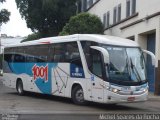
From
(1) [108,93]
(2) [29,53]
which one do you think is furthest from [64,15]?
(1) [108,93]

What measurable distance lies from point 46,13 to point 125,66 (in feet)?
115

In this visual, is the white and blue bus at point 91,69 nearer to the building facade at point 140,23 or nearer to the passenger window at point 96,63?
the passenger window at point 96,63

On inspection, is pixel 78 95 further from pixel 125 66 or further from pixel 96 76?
pixel 125 66

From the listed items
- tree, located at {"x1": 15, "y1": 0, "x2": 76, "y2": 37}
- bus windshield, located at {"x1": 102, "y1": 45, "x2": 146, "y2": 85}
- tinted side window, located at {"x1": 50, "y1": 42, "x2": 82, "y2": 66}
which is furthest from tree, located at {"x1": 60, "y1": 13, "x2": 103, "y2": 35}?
bus windshield, located at {"x1": 102, "y1": 45, "x2": 146, "y2": 85}

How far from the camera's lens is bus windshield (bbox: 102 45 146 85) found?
60.8 feet

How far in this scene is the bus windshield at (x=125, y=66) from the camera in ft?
60.8

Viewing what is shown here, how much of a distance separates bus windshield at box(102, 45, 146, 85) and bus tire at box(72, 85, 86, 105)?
7.29 feet

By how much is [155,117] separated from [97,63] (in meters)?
4.10

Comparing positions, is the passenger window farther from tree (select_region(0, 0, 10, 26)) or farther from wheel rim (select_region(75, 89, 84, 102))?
tree (select_region(0, 0, 10, 26))

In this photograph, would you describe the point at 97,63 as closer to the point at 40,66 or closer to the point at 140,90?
the point at 140,90

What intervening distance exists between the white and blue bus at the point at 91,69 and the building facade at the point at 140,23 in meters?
8.65

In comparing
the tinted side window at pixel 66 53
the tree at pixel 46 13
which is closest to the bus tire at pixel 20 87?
the tinted side window at pixel 66 53

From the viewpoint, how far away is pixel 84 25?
39.0 metres

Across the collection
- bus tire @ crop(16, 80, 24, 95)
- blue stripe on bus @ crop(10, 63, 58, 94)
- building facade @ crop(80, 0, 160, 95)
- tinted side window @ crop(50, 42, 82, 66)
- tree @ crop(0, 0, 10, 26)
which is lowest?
bus tire @ crop(16, 80, 24, 95)
